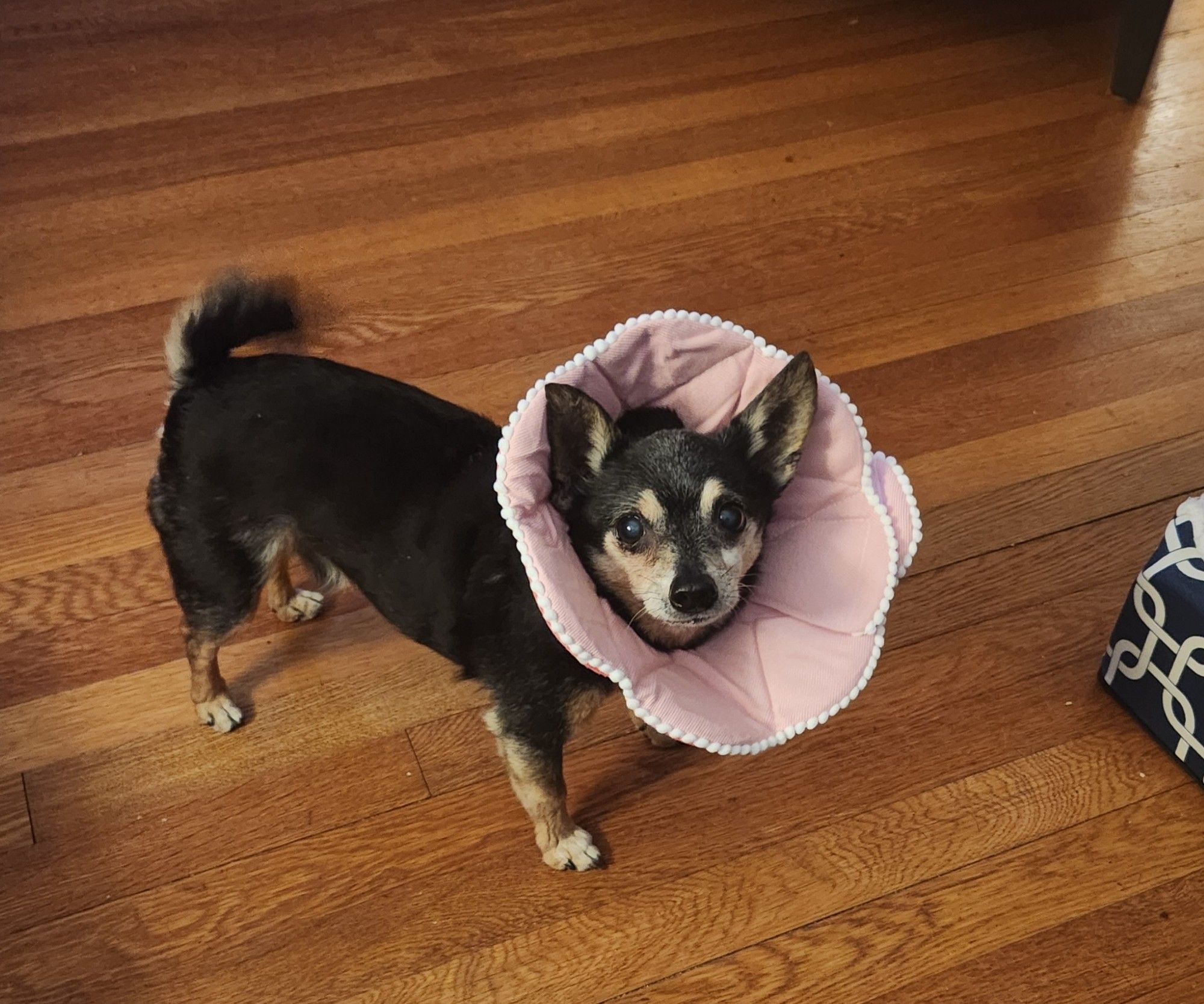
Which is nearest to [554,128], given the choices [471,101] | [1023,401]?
[471,101]

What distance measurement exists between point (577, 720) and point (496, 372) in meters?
0.88

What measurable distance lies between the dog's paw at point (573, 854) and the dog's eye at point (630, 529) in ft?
1.32

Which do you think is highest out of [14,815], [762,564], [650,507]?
[650,507]

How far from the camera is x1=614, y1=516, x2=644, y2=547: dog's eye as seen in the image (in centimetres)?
119

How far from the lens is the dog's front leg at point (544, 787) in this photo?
1300mm

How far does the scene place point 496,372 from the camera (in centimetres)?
203

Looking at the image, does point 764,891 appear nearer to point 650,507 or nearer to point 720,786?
point 720,786

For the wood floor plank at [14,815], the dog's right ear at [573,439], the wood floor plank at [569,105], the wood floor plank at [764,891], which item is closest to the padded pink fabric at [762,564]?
the dog's right ear at [573,439]

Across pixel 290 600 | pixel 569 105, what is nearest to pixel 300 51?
pixel 569 105

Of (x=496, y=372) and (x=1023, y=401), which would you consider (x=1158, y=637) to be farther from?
(x=496, y=372)

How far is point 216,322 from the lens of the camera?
137cm

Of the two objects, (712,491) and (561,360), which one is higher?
(712,491)

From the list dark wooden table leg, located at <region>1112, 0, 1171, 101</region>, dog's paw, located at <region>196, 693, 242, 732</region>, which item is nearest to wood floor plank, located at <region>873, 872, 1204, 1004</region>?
dog's paw, located at <region>196, 693, 242, 732</region>

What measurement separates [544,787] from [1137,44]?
2173 millimetres
